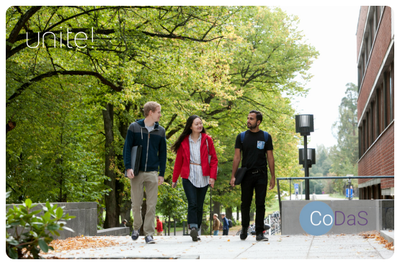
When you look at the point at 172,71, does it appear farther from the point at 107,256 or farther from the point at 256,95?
the point at 256,95

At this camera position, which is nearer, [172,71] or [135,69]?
[135,69]

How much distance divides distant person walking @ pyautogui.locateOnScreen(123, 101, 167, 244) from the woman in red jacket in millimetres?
344

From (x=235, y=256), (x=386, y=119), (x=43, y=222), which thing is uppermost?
(x=386, y=119)

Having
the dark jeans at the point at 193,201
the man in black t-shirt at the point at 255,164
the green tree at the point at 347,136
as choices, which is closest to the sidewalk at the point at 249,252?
the dark jeans at the point at 193,201

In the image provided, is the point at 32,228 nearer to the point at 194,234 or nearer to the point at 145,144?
the point at 145,144

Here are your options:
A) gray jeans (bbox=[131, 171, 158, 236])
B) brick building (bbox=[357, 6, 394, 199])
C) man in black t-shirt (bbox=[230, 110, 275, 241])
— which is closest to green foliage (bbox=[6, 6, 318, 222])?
brick building (bbox=[357, 6, 394, 199])

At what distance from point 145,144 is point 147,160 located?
25 centimetres

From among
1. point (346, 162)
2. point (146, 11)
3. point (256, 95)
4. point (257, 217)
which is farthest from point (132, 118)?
point (346, 162)

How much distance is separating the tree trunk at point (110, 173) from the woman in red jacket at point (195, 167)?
37.4ft

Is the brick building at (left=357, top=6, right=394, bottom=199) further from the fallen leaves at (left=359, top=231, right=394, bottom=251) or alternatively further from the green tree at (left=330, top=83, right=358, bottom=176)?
the green tree at (left=330, top=83, right=358, bottom=176)

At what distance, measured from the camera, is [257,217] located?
7453 mm

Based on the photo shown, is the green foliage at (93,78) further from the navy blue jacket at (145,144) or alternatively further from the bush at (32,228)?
Answer: the bush at (32,228)

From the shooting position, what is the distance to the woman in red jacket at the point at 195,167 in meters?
7.30

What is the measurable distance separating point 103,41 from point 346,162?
63.5m
